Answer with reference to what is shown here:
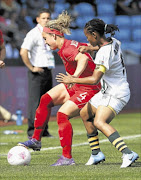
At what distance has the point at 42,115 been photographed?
836 centimetres

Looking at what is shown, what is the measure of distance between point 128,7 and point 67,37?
5.01 m

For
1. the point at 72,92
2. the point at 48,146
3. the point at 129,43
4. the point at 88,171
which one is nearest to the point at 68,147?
the point at 88,171

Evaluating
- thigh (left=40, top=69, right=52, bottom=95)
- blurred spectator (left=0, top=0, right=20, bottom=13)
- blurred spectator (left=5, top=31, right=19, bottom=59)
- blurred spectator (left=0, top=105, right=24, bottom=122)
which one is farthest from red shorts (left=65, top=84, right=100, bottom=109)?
blurred spectator (left=0, top=0, right=20, bottom=13)

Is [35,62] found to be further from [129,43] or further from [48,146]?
[129,43]

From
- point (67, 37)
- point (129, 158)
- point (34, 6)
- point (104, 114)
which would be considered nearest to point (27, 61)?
point (104, 114)

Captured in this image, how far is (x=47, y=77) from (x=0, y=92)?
5.16 metres

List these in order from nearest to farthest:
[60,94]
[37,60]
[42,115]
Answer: [60,94] < [42,115] < [37,60]

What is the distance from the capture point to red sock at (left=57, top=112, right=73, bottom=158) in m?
6.95

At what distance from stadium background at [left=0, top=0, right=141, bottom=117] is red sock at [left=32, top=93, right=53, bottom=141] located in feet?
24.4

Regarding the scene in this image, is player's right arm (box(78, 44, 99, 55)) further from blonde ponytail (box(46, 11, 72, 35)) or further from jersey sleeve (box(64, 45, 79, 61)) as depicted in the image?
blonde ponytail (box(46, 11, 72, 35))

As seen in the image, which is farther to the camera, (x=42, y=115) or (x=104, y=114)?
(x=42, y=115)

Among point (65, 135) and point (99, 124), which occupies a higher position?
point (99, 124)

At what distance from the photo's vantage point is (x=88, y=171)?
630cm

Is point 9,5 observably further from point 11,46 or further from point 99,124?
point 99,124
